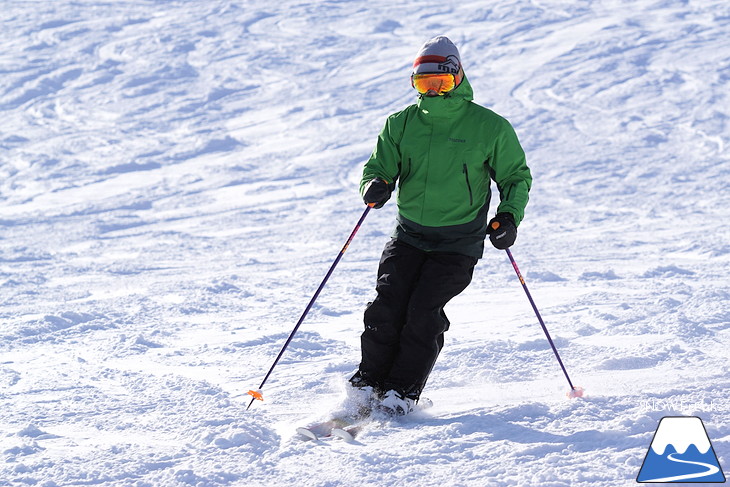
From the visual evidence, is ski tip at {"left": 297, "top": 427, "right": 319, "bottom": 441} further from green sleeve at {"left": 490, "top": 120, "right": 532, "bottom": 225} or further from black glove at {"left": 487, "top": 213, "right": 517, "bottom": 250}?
green sleeve at {"left": 490, "top": 120, "right": 532, "bottom": 225}

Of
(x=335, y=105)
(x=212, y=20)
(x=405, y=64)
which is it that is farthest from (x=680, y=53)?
(x=212, y=20)

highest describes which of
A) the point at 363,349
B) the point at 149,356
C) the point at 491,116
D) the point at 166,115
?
the point at 491,116

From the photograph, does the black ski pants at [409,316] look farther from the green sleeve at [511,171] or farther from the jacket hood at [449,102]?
the jacket hood at [449,102]

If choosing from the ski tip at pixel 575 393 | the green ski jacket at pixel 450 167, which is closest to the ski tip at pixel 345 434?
the green ski jacket at pixel 450 167

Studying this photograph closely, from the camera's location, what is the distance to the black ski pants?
11.6ft

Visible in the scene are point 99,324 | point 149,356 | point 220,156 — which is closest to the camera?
point 149,356

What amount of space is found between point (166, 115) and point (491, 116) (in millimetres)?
13254

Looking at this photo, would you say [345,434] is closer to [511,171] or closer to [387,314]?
[387,314]

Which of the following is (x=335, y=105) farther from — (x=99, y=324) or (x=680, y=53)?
(x=99, y=324)

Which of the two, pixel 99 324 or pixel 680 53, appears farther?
pixel 680 53

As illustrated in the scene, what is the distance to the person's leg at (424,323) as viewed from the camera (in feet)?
11.6

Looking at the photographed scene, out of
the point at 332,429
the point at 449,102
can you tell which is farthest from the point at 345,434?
the point at 449,102

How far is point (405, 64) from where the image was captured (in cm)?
1769

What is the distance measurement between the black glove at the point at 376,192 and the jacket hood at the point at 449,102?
0.37 metres
